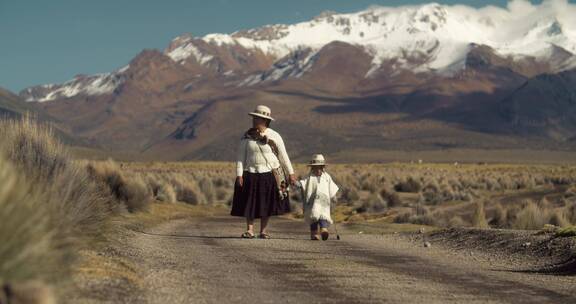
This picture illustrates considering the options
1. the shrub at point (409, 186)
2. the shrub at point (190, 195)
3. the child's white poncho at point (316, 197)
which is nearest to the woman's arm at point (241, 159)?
the child's white poncho at point (316, 197)

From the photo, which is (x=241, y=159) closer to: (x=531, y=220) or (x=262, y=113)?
(x=262, y=113)

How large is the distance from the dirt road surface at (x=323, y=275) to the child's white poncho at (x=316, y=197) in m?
0.66

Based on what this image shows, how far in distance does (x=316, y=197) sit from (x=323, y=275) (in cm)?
672

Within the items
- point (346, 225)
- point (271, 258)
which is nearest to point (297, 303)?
point (271, 258)

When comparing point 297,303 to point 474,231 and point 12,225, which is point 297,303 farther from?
point 474,231

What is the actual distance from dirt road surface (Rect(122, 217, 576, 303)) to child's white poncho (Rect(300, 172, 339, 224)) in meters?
0.66

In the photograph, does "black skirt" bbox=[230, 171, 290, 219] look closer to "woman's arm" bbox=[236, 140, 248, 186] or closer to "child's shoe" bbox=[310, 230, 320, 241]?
"woman's arm" bbox=[236, 140, 248, 186]

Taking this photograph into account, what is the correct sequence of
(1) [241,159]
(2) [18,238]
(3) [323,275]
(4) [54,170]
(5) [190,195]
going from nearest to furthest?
(2) [18,238]
(3) [323,275]
(4) [54,170]
(1) [241,159]
(5) [190,195]

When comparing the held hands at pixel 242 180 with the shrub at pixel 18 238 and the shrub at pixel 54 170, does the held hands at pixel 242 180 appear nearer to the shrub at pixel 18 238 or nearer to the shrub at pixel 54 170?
the shrub at pixel 54 170

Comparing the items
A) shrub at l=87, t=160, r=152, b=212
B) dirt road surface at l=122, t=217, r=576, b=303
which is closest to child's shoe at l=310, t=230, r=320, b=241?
dirt road surface at l=122, t=217, r=576, b=303

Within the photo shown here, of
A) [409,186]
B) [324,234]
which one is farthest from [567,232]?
[409,186]

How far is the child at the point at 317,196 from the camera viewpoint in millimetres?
18125

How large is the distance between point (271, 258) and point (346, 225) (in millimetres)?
11635

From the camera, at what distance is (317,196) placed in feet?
59.7
